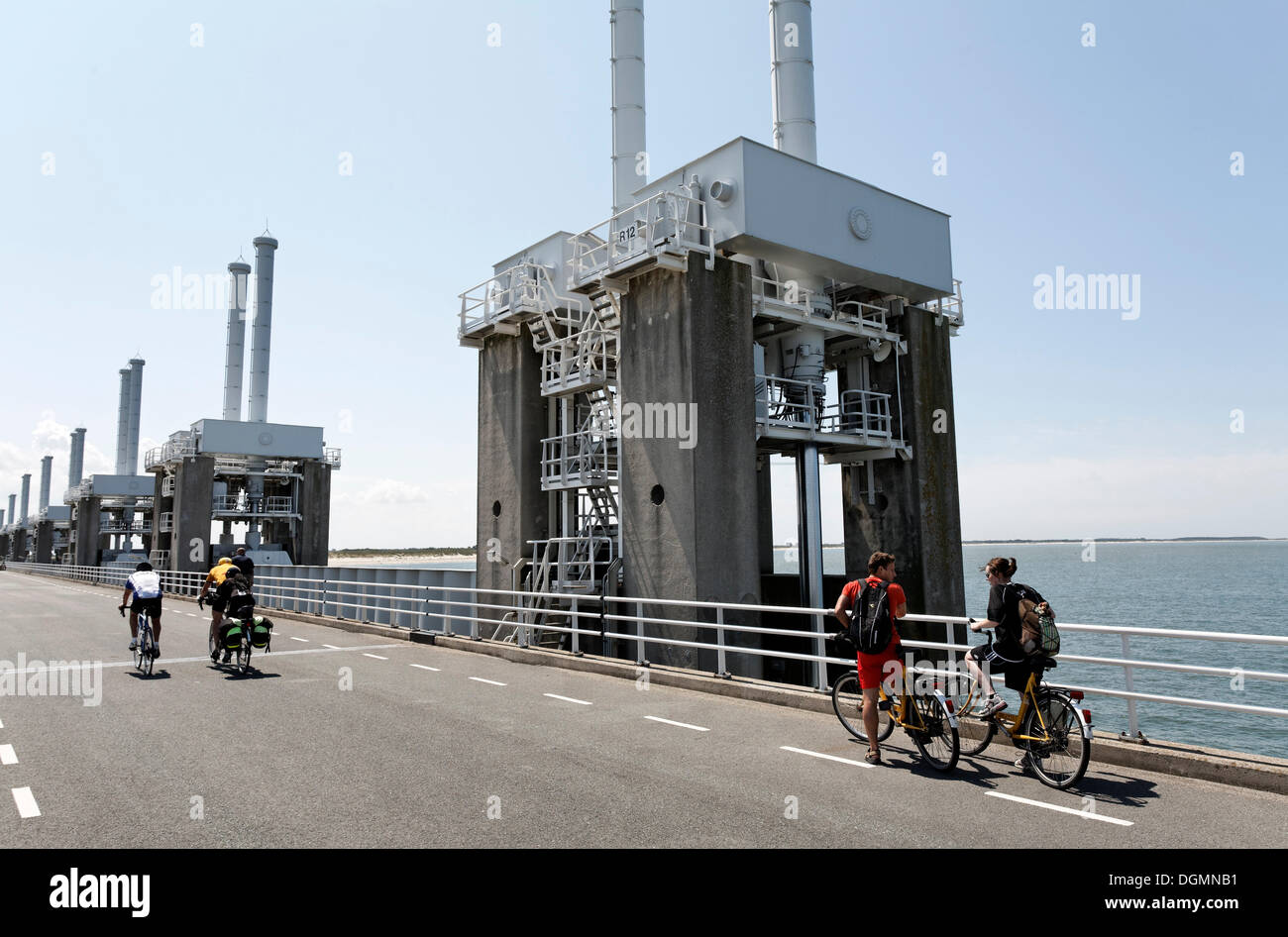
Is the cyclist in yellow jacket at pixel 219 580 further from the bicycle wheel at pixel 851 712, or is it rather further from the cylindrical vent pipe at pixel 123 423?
the cylindrical vent pipe at pixel 123 423

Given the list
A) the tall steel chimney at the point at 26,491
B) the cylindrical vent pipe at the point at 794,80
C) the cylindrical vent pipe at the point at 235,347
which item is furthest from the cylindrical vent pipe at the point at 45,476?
the cylindrical vent pipe at the point at 794,80

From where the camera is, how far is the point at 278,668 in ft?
45.6

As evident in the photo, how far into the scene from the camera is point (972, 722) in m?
8.52

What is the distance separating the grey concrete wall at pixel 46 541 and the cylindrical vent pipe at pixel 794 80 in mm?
107949

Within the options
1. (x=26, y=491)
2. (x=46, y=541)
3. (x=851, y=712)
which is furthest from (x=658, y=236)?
(x=26, y=491)

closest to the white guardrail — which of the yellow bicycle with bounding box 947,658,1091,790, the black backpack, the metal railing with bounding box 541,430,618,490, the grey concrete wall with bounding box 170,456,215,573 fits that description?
the yellow bicycle with bounding box 947,658,1091,790

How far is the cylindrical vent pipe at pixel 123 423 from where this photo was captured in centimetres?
8181

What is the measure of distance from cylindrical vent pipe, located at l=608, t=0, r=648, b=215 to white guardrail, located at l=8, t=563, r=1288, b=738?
41.9ft

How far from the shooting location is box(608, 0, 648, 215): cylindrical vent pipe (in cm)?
2562

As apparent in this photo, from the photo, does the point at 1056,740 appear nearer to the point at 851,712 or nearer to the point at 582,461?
the point at 851,712

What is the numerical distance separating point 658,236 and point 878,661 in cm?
1294

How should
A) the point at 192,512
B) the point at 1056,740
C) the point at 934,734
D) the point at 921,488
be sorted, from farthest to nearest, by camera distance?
the point at 192,512
the point at 921,488
the point at 934,734
the point at 1056,740

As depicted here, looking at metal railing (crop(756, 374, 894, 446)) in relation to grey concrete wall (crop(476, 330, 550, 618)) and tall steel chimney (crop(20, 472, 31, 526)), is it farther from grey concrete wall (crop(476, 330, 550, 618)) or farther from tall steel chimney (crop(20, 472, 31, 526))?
tall steel chimney (crop(20, 472, 31, 526))
